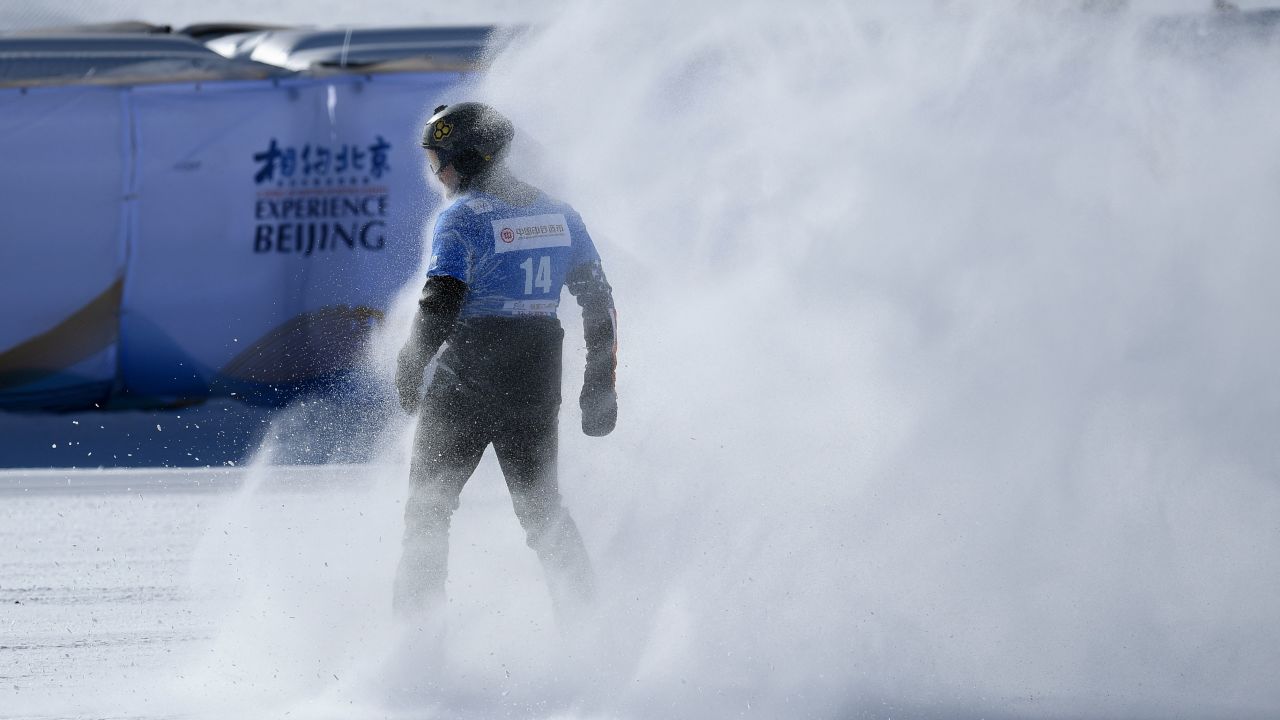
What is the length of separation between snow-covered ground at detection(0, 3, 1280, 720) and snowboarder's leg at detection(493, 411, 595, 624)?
→ 4.5 inches

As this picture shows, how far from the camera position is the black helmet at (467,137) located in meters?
4.04

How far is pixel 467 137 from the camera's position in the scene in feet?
13.2

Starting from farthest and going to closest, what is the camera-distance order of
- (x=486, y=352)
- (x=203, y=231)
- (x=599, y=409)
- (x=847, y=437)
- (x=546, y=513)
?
1. (x=203, y=231)
2. (x=847, y=437)
3. (x=599, y=409)
4. (x=546, y=513)
5. (x=486, y=352)

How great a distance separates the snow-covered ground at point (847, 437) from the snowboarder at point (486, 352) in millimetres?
257

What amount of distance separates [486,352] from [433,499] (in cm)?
45

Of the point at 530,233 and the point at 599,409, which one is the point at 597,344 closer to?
the point at 599,409

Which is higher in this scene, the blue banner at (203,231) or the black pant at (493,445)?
the blue banner at (203,231)

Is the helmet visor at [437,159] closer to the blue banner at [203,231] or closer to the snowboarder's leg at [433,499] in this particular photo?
the snowboarder's leg at [433,499]

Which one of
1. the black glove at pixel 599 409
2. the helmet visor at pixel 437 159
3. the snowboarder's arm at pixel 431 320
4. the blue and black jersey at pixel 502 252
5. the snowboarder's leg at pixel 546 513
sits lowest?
the snowboarder's leg at pixel 546 513

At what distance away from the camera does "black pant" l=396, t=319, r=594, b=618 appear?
407 cm

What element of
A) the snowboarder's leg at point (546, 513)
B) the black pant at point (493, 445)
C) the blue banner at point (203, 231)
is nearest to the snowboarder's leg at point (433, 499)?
the black pant at point (493, 445)

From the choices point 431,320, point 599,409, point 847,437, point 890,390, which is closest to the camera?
point 431,320

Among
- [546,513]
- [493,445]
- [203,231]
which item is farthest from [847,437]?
[203,231]

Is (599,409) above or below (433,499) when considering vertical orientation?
above
